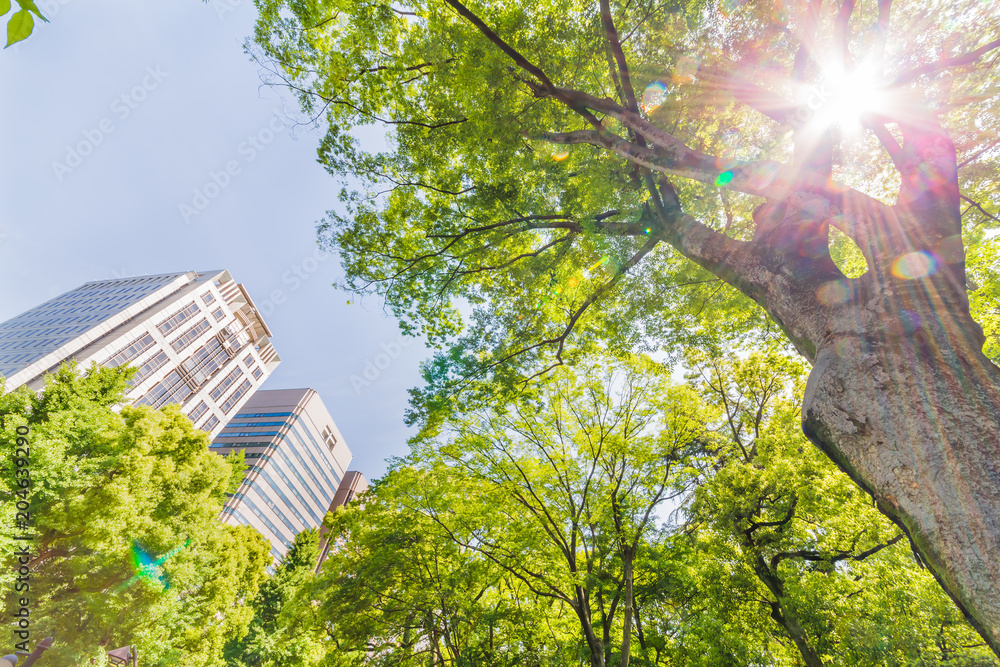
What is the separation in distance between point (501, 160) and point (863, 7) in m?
6.00

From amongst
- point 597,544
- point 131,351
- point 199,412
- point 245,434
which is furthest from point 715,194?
point 245,434

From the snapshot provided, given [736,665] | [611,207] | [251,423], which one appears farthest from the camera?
[251,423]

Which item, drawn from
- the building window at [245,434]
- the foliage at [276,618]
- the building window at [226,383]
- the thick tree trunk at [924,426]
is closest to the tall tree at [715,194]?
the thick tree trunk at [924,426]

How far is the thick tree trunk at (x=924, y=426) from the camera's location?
125 centimetres

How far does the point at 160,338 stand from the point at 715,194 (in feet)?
154

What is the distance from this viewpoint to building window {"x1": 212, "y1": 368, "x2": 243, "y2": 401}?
39.2m

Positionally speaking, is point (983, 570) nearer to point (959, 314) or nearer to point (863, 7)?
point (959, 314)

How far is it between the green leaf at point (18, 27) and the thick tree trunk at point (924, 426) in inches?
128

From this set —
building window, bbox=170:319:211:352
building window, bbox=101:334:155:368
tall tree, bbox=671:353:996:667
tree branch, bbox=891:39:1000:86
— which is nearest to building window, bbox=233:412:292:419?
building window, bbox=170:319:211:352

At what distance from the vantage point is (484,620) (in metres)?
8.60

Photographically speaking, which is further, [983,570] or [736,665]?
[736,665]

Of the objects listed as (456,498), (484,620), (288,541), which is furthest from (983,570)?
(288,541)

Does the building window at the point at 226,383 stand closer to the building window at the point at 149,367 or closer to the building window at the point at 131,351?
the building window at the point at 149,367

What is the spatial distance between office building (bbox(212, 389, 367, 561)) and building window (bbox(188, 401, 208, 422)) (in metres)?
6.00
